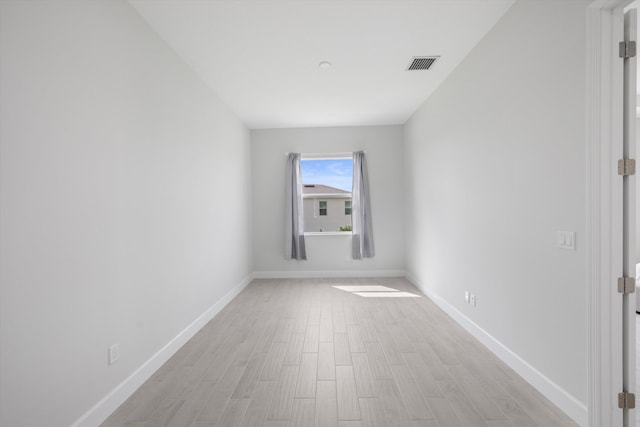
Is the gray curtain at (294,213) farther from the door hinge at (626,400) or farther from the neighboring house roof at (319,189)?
the door hinge at (626,400)

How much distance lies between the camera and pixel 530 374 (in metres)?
2.25

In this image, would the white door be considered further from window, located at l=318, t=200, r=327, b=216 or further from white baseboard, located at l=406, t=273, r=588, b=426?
window, located at l=318, t=200, r=327, b=216

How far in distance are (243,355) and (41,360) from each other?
148 centimetres

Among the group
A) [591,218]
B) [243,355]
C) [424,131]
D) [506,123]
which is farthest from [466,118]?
[243,355]

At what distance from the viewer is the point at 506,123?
252 centimetres

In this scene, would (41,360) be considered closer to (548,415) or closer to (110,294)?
(110,294)

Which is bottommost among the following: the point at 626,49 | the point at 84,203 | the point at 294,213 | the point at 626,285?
the point at 626,285

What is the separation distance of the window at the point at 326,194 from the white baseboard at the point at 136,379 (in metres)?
2.91

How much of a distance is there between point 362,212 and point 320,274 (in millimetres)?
1353

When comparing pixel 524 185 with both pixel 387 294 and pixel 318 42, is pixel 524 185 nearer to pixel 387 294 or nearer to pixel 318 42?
pixel 318 42

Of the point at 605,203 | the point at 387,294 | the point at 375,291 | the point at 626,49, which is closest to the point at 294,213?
the point at 375,291

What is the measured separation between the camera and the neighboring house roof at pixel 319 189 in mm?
6098

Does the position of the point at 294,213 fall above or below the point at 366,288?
above

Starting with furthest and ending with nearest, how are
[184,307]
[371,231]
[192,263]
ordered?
1. [371,231]
2. [192,263]
3. [184,307]
